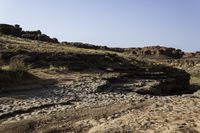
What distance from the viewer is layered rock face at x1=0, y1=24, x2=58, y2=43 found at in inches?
2217

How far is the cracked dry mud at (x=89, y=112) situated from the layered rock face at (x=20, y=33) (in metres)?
36.6

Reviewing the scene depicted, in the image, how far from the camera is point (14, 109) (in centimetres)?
1510

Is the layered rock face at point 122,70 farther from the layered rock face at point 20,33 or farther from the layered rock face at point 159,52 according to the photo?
the layered rock face at point 159,52

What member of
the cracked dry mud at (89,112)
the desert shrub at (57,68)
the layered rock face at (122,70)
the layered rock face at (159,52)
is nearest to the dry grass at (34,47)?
the layered rock face at (122,70)

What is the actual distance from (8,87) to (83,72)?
848 centimetres

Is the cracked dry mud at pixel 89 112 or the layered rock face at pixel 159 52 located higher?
the cracked dry mud at pixel 89 112

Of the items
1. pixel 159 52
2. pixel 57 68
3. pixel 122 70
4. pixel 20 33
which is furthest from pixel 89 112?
pixel 159 52

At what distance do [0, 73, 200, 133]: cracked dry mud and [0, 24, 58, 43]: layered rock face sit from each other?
36.6m

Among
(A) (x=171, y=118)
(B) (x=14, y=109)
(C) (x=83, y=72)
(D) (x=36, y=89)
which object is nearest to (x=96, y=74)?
(C) (x=83, y=72)

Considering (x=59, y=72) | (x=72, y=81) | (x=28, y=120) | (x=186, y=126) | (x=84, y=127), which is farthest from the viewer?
(x=59, y=72)

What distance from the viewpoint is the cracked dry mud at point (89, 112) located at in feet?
39.7

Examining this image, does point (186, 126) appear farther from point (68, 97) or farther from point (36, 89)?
point (36, 89)

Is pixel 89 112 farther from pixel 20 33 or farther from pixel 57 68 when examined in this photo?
pixel 20 33

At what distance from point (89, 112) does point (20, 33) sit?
4625 cm
